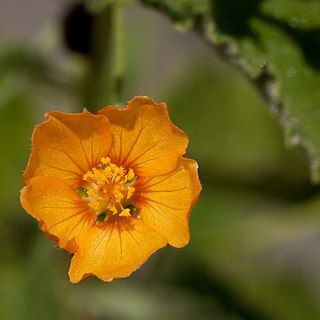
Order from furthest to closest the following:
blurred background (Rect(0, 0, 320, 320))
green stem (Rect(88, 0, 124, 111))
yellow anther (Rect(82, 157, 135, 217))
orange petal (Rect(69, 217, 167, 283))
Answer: blurred background (Rect(0, 0, 320, 320)) < green stem (Rect(88, 0, 124, 111)) < yellow anther (Rect(82, 157, 135, 217)) < orange petal (Rect(69, 217, 167, 283))

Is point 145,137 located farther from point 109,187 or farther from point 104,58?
point 104,58

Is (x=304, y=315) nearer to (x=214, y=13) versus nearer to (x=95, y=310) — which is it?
(x=95, y=310)

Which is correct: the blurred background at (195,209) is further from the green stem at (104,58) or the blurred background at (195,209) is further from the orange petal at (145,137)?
the orange petal at (145,137)

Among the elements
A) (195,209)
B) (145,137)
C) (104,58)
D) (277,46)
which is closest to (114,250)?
(145,137)

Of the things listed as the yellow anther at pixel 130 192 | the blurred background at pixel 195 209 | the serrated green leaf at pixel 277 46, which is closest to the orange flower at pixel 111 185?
the yellow anther at pixel 130 192

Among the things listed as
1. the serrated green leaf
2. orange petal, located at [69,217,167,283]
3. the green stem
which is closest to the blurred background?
the green stem

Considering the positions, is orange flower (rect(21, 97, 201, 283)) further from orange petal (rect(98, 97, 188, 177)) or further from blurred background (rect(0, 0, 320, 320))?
blurred background (rect(0, 0, 320, 320))

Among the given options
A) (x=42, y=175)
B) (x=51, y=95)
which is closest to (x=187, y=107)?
(x=51, y=95)
